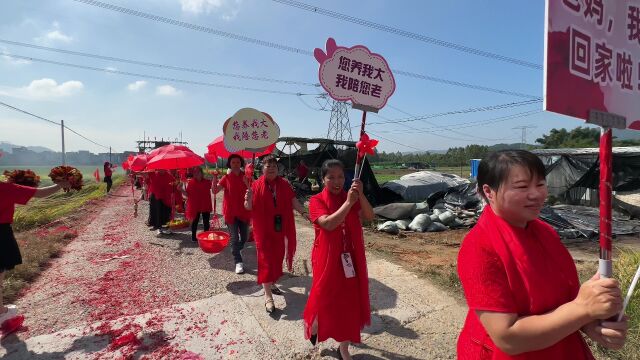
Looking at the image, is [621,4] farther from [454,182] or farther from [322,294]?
[454,182]

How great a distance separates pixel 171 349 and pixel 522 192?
10.2 feet

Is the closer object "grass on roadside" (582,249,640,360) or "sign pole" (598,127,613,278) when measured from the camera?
"sign pole" (598,127,613,278)

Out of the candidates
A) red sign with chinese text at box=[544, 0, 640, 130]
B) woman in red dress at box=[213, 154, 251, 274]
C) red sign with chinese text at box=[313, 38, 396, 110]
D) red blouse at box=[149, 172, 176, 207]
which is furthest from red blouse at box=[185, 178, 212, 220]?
red sign with chinese text at box=[544, 0, 640, 130]

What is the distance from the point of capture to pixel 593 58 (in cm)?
132

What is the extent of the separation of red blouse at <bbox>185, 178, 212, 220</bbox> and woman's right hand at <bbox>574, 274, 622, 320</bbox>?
6623mm

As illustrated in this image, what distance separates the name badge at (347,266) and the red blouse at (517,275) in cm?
137

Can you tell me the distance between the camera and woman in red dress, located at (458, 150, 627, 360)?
40.1 inches

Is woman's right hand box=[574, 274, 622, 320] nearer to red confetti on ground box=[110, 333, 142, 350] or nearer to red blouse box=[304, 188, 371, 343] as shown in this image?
red blouse box=[304, 188, 371, 343]

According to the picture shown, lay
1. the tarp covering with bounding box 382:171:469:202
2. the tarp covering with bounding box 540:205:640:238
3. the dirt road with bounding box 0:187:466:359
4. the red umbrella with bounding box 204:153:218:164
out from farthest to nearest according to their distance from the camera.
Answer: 1. the tarp covering with bounding box 382:171:469:202
2. the tarp covering with bounding box 540:205:640:238
3. the red umbrella with bounding box 204:153:218:164
4. the dirt road with bounding box 0:187:466:359

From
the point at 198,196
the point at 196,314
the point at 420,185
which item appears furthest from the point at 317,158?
the point at 196,314

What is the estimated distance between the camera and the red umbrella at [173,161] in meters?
6.65

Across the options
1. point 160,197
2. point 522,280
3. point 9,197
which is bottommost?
point 160,197

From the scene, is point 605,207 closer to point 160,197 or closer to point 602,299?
point 602,299

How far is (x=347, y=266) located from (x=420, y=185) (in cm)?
1130
